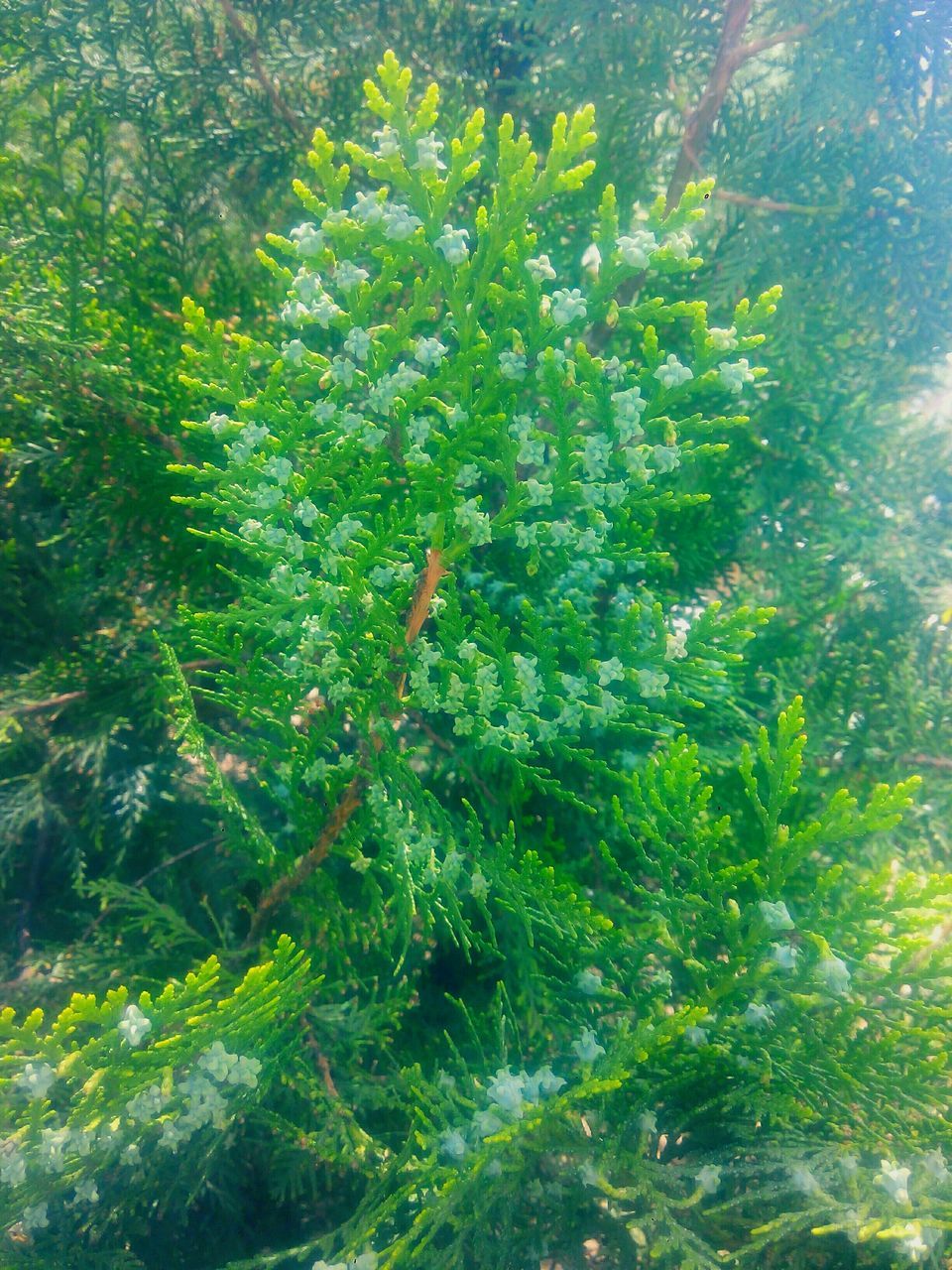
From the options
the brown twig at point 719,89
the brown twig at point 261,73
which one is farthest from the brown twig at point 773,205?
the brown twig at point 261,73

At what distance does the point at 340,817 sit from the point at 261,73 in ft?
9.31

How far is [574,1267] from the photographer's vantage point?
2.01 metres

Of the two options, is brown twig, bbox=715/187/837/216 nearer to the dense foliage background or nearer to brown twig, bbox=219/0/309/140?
the dense foliage background

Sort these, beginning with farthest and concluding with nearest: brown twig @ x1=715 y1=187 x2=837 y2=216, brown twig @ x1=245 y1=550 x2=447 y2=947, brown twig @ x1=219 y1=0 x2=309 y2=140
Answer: brown twig @ x1=219 y1=0 x2=309 y2=140, brown twig @ x1=715 y1=187 x2=837 y2=216, brown twig @ x1=245 y1=550 x2=447 y2=947

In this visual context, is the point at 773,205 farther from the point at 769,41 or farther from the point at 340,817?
the point at 340,817

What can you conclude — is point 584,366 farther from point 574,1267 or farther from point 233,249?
point 233,249

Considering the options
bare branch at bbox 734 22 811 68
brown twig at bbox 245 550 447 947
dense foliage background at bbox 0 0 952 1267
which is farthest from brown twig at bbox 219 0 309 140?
brown twig at bbox 245 550 447 947

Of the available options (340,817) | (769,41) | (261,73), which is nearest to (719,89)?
(769,41)

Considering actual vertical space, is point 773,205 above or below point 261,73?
below

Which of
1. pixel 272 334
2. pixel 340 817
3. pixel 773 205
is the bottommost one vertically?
pixel 340 817

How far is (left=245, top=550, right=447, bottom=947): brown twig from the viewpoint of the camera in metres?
1.99

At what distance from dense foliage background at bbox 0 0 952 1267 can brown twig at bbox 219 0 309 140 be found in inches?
0.7

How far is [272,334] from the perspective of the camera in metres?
2.91

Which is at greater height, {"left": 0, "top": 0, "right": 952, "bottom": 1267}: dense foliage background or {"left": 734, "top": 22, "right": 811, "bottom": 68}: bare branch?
{"left": 734, "top": 22, "right": 811, "bottom": 68}: bare branch
